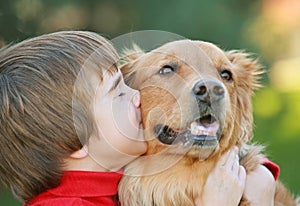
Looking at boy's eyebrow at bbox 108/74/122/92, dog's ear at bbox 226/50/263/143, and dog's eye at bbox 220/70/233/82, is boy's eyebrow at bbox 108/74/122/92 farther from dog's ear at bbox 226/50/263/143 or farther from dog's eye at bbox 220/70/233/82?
dog's ear at bbox 226/50/263/143

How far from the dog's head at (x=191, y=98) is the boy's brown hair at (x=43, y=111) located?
33 cm

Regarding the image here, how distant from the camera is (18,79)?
297 cm

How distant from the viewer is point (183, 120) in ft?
9.95

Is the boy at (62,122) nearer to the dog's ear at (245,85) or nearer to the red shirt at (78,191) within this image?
the red shirt at (78,191)

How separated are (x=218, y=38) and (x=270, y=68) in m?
0.90

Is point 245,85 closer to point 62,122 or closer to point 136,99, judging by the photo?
point 136,99

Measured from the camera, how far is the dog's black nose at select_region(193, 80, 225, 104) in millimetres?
3006

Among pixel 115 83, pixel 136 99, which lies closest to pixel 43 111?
pixel 115 83

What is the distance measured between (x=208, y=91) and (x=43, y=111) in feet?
2.40

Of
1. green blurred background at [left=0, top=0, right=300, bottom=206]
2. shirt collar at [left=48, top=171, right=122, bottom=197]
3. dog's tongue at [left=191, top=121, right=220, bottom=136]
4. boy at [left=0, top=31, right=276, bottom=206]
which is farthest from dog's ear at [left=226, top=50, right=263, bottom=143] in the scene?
green blurred background at [left=0, top=0, right=300, bottom=206]

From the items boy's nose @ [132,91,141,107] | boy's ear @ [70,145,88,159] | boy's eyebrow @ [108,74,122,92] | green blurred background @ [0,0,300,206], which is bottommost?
green blurred background @ [0,0,300,206]

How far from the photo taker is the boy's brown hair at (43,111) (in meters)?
2.94

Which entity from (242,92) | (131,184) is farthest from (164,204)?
(242,92)

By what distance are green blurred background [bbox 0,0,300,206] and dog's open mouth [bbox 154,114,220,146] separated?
3236 millimetres
